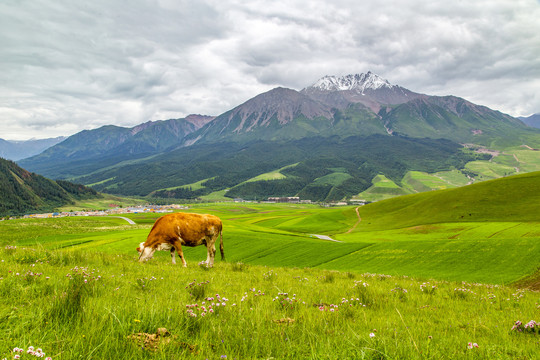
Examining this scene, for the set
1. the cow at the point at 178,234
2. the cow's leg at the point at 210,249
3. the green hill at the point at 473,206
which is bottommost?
the green hill at the point at 473,206

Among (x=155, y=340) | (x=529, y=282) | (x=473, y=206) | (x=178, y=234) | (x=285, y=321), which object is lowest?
(x=473, y=206)

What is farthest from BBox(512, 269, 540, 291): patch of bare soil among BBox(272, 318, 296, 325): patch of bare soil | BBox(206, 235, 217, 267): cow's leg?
BBox(272, 318, 296, 325): patch of bare soil

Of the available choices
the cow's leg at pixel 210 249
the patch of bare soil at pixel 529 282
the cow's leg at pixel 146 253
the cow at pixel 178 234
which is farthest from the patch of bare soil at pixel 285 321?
the patch of bare soil at pixel 529 282

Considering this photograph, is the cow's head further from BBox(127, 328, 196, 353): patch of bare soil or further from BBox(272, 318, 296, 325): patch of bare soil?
BBox(127, 328, 196, 353): patch of bare soil

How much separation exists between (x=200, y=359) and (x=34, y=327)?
2234mm

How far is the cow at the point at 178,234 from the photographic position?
676 inches

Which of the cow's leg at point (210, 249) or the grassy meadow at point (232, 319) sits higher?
the grassy meadow at point (232, 319)

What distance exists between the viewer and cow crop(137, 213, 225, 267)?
17172 millimetres

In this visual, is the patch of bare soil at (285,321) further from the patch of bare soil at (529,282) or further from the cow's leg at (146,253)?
the patch of bare soil at (529,282)

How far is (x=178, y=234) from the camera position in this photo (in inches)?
689

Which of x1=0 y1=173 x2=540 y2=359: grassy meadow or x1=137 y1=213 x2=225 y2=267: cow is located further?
x1=137 y1=213 x2=225 y2=267: cow

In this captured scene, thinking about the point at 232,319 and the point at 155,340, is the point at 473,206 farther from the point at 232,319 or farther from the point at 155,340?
the point at 155,340

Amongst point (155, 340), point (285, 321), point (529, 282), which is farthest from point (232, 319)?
→ point (529, 282)

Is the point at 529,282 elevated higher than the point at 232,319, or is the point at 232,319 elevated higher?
the point at 232,319
